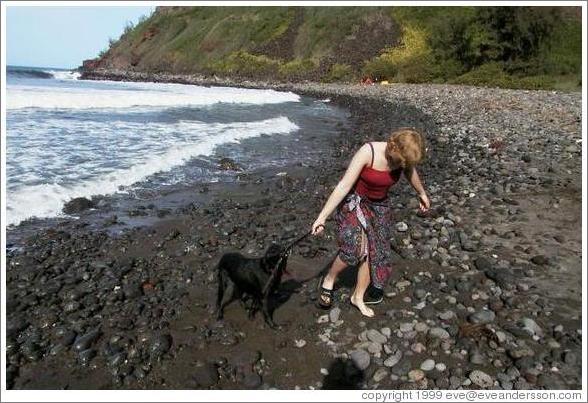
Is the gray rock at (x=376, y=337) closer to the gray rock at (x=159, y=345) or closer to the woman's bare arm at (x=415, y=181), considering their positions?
the woman's bare arm at (x=415, y=181)

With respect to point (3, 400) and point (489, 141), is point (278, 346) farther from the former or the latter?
point (489, 141)

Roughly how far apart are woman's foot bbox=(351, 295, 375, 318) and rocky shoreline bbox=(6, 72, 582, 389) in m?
0.09

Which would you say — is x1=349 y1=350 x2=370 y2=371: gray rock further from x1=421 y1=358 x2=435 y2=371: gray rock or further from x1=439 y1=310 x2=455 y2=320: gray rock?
x1=439 y1=310 x2=455 y2=320: gray rock

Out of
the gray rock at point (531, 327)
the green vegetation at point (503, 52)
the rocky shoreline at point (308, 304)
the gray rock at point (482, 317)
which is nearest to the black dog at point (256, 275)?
the rocky shoreline at point (308, 304)

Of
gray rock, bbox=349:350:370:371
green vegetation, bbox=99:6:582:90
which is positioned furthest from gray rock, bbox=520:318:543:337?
green vegetation, bbox=99:6:582:90

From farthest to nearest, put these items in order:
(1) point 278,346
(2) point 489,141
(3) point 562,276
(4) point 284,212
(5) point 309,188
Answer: (2) point 489,141 → (5) point 309,188 → (4) point 284,212 → (3) point 562,276 → (1) point 278,346

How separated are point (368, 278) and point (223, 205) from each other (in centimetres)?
446

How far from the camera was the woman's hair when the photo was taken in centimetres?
437

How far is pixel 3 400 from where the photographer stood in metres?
4.05

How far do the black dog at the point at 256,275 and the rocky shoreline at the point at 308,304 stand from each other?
0.75ft

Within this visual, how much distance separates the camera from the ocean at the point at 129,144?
9672 mm

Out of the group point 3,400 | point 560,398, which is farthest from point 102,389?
point 560,398

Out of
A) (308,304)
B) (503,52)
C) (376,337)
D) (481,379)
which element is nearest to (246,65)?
(503,52)

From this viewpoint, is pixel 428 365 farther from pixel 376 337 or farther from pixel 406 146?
pixel 406 146
